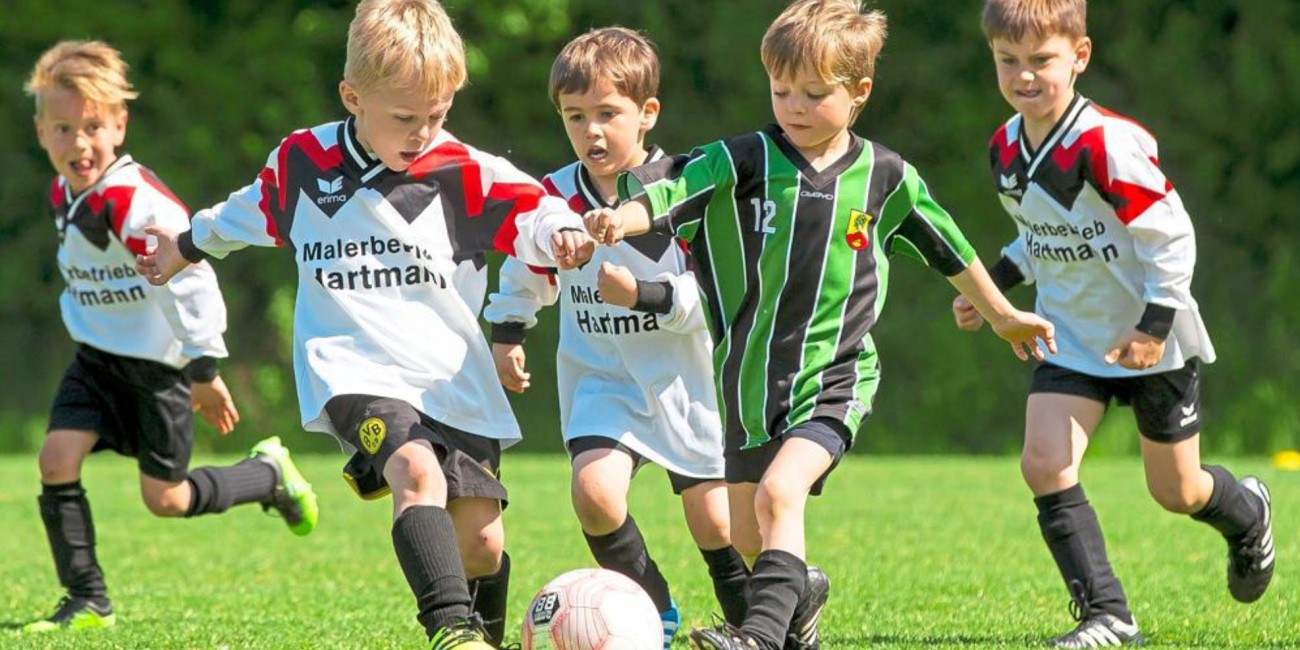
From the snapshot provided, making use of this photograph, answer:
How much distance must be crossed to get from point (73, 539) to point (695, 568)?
243 cm

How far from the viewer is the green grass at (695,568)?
18.1 ft

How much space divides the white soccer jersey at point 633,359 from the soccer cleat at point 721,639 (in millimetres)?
1097

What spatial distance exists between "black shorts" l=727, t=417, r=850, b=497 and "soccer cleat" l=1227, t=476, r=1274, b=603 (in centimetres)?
168

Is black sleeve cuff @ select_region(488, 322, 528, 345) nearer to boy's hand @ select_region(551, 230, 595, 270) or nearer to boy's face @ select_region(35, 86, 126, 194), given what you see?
boy's hand @ select_region(551, 230, 595, 270)

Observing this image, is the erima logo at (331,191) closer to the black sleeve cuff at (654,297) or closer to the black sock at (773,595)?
the black sleeve cuff at (654,297)

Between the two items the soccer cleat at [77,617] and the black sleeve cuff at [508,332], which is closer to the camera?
the black sleeve cuff at [508,332]

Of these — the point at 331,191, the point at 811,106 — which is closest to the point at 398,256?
the point at 331,191

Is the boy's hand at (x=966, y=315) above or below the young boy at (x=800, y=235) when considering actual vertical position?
below

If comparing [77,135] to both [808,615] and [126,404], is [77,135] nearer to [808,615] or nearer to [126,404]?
[126,404]

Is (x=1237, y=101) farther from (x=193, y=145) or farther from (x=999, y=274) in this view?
(x=999, y=274)

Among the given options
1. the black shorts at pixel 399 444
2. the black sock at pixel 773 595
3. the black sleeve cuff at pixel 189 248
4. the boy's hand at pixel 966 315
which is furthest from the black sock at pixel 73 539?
the boy's hand at pixel 966 315

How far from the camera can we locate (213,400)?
6.45 metres

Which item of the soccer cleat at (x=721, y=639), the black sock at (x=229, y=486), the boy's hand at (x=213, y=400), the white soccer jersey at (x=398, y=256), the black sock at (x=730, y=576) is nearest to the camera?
the soccer cleat at (x=721, y=639)

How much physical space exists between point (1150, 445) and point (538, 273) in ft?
5.88
